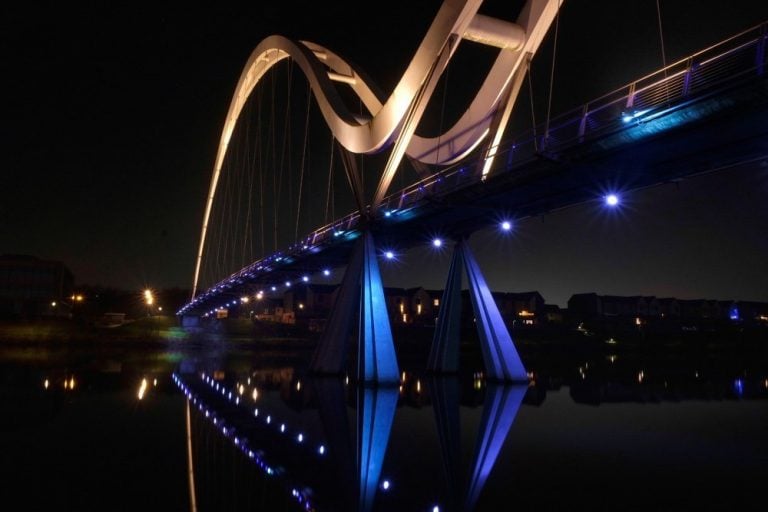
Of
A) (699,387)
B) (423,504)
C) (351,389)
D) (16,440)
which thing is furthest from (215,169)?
(423,504)

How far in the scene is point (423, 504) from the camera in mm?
6184

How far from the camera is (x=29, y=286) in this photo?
79812 millimetres

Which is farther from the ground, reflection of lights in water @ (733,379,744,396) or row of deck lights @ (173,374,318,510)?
row of deck lights @ (173,374,318,510)

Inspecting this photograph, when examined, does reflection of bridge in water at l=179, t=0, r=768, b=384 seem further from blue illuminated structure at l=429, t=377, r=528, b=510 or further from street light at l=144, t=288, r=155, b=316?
street light at l=144, t=288, r=155, b=316

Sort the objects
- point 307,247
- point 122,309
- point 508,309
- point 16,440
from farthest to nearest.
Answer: point 122,309
point 508,309
point 307,247
point 16,440

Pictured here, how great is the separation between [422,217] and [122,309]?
104m

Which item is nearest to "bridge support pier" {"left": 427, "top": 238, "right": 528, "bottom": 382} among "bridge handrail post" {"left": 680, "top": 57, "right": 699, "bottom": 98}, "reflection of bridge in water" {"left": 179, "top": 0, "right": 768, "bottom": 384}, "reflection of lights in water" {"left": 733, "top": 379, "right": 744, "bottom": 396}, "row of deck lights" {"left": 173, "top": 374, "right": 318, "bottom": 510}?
"reflection of bridge in water" {"left": 179, "top": 0, "right": 768, "bottom": 384}

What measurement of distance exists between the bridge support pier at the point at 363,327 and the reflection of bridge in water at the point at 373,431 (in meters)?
0.93

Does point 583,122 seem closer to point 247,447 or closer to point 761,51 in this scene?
point 761,51

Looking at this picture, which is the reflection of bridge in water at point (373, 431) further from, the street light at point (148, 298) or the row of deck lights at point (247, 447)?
the street light at point (148, 298)

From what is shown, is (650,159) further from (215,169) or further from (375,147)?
(215,169)

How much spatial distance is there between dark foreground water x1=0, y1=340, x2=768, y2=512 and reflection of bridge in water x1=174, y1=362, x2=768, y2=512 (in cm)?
4

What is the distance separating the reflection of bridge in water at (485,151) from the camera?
45.4 ft

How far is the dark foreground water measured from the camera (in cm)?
635
